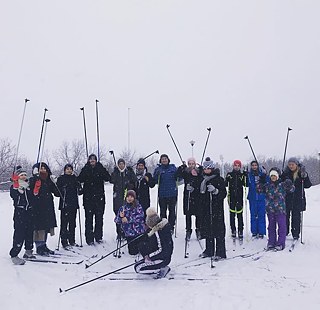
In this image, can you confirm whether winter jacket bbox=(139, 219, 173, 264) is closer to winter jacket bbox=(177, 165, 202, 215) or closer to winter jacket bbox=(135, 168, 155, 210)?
winter jacket bbox=(177, 165, 202, 215)

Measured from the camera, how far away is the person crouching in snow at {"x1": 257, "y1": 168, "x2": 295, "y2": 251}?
7734mm

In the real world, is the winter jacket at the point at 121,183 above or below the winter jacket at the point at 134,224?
above

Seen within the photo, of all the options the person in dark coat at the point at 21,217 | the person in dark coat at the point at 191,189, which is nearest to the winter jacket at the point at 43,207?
the person in dark coat at the point at 21,217

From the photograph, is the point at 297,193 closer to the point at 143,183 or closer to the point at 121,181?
the point at 143,183

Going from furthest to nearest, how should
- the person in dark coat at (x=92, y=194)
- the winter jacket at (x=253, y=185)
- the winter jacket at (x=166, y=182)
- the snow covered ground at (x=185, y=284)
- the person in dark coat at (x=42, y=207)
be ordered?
the winter jacket at (x=166, y=182), the winter jacket at (x=253, y=185), the person in dark coat at (x=92, y=194), the person in dark coat at (x=42, y=207), the snow covered ground at (x=185, y=284)

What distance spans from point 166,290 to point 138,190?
11.0ft

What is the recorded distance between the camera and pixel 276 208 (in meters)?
7.77

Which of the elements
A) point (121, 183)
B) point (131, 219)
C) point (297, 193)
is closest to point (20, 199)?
point (131, 219)

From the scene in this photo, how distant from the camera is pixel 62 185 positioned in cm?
824

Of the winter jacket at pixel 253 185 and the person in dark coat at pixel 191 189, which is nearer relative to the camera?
the person in dark coat at pixel 191 189

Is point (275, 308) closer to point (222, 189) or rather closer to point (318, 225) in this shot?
point (222, 189)

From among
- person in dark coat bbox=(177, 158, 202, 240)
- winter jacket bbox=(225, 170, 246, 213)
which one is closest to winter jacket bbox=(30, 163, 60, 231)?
person in dark coat bbox=(177, 158, 202, 240)

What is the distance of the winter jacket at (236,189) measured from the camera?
8.72m

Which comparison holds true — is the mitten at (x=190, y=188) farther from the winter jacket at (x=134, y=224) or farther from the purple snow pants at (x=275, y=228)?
the purple snow pants at (x=275, y=228)
